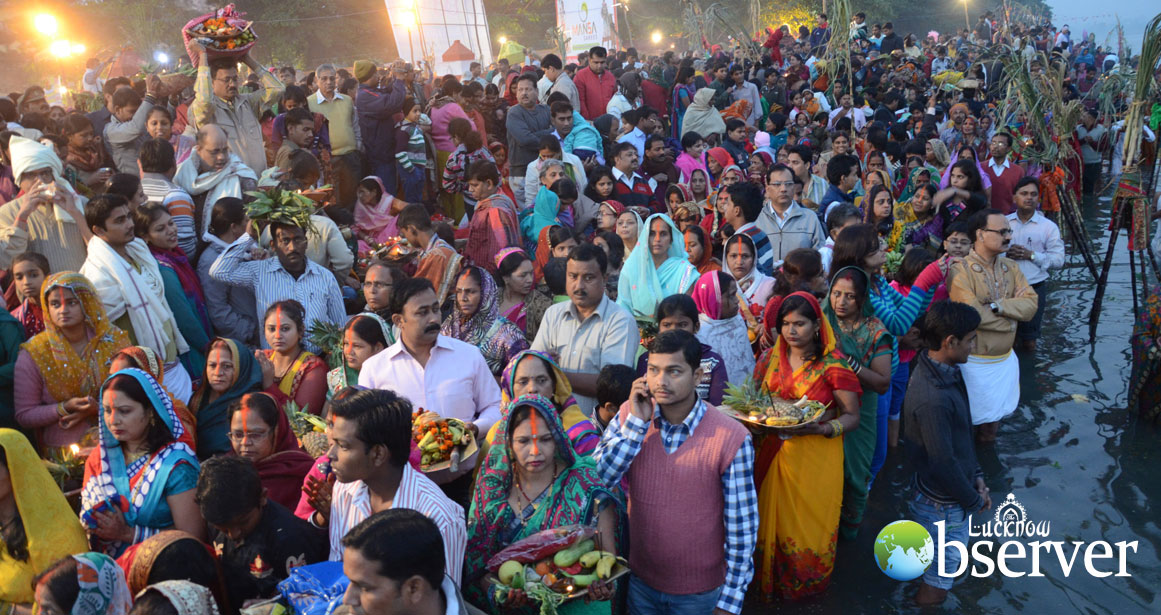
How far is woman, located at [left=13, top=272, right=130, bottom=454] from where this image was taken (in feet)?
13.8

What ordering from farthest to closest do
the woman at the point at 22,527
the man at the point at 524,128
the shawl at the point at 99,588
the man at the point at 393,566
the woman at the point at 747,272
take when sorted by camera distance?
the man at the point at 524,128 < the woman at the point at 747,272 < the woman at the point at 22,527 < the shawl at the point at 99,588 < the man at the point at 393,566

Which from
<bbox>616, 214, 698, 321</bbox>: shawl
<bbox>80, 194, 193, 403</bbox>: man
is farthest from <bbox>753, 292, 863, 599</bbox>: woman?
<bbox>80, 194, 193, 403</bbox>: man

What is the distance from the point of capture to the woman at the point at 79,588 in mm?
2650

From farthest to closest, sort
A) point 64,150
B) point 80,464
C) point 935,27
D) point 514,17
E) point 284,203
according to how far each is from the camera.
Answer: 1. point 935,27
2. point 514,17
3. point 64,150
4. point 284,203
5. point 80,464

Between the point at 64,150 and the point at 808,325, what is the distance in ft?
20.7

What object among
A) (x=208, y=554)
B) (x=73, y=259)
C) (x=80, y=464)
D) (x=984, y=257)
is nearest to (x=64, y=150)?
(x=73, y=259)

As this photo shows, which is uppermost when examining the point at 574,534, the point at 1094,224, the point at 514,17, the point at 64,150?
the point at 514,17

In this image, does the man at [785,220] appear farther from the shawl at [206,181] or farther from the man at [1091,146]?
the man at [1091,146]

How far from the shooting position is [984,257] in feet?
19.8

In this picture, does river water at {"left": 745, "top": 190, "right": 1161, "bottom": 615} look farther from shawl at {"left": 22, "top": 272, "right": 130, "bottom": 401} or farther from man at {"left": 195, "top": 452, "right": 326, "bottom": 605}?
shawl at {"left": 22, "top": 272, "right": 130, "bottom": 401}

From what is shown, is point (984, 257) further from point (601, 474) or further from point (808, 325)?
point (601, 474)

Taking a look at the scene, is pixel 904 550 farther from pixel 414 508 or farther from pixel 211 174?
pixel 211 174

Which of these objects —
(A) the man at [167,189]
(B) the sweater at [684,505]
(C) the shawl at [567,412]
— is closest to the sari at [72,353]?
(A) the man at [167,189]

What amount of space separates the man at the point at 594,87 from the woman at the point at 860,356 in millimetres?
7810
